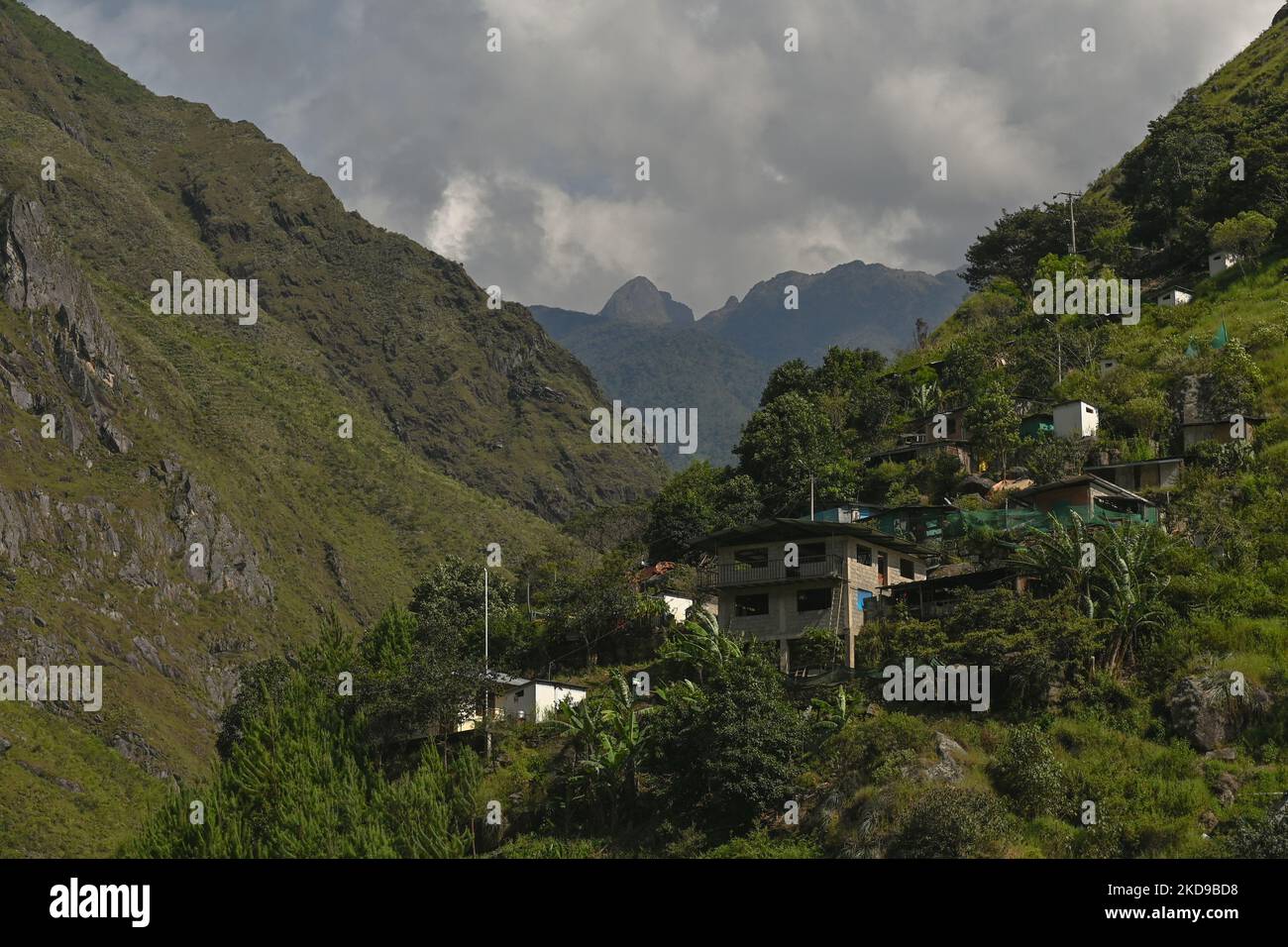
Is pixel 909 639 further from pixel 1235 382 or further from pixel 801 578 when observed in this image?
pixel 1235 382

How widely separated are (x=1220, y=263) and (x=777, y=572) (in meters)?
43.8

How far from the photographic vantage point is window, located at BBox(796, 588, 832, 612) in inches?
2036

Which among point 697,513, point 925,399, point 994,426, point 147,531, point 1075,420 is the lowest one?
point 697,513

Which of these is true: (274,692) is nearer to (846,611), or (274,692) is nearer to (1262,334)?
(846,611)

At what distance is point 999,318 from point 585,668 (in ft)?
140

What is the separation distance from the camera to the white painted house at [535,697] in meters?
53.2

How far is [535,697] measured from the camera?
175ft

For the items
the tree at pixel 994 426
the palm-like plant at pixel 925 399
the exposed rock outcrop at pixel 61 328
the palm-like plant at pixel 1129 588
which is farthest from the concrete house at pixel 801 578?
the exposed rock outcrop at pixel 61 328

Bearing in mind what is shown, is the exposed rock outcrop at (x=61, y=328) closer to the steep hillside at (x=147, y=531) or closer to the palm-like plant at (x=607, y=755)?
the steep hillside at (x=147, y=531)

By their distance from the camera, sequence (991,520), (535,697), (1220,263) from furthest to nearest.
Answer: (1220,263) → (991,520) → (535,697)

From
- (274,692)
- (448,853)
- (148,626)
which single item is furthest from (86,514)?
(448,853)

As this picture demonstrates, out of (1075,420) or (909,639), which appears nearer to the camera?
(909,639)

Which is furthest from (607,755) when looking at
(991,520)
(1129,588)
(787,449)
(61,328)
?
(61,328)

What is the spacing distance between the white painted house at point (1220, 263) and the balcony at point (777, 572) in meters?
42.4
